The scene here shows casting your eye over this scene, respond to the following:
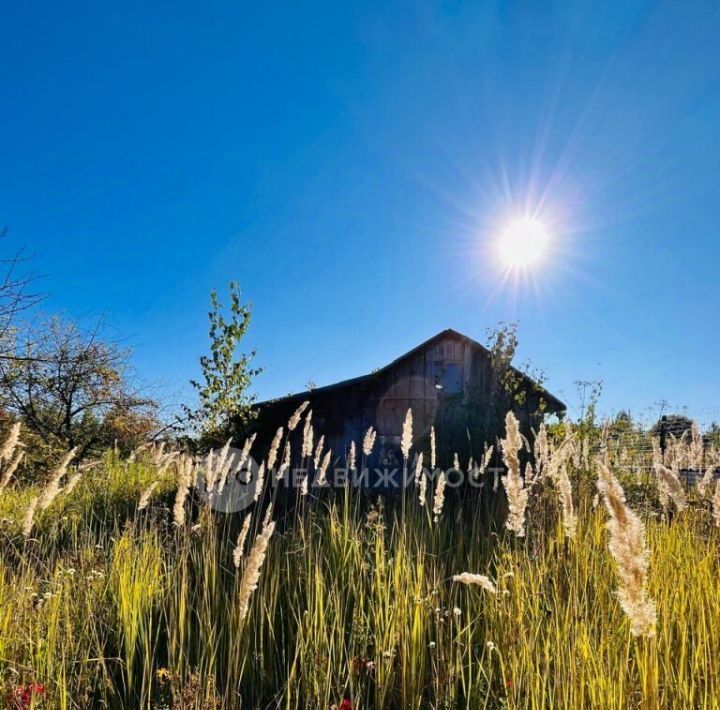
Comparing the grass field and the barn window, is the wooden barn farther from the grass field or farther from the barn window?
the grass field

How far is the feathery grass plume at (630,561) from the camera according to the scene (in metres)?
1.02

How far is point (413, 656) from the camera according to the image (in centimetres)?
209

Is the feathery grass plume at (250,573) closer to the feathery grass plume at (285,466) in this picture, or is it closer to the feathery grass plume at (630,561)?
the feathery grass plume at (630,561)

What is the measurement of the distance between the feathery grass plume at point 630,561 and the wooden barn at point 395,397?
9.44 m

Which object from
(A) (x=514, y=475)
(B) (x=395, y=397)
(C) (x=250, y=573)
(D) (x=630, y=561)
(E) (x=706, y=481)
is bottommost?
(C) (x=250, y=573)

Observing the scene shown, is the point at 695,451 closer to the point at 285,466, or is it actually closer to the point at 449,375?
the point at 285,466

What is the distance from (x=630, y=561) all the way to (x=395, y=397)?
36.0 ft

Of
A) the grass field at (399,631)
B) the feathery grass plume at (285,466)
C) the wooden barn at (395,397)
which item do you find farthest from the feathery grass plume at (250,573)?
the wooden barn at (395,397)

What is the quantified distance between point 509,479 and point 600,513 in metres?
3.31

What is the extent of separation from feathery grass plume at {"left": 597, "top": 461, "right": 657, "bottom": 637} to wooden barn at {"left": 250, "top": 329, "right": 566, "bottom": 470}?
31.0 feet

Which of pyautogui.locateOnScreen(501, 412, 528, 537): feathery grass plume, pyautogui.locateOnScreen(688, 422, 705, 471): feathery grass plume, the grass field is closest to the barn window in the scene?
pyautogui.locateOnScreen(688, 422, 705, 471): feathery grass plume

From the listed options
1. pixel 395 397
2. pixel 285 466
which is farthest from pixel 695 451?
pixel 395 397

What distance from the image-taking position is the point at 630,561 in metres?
1.02

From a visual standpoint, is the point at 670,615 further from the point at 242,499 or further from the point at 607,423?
the point at 242,499
